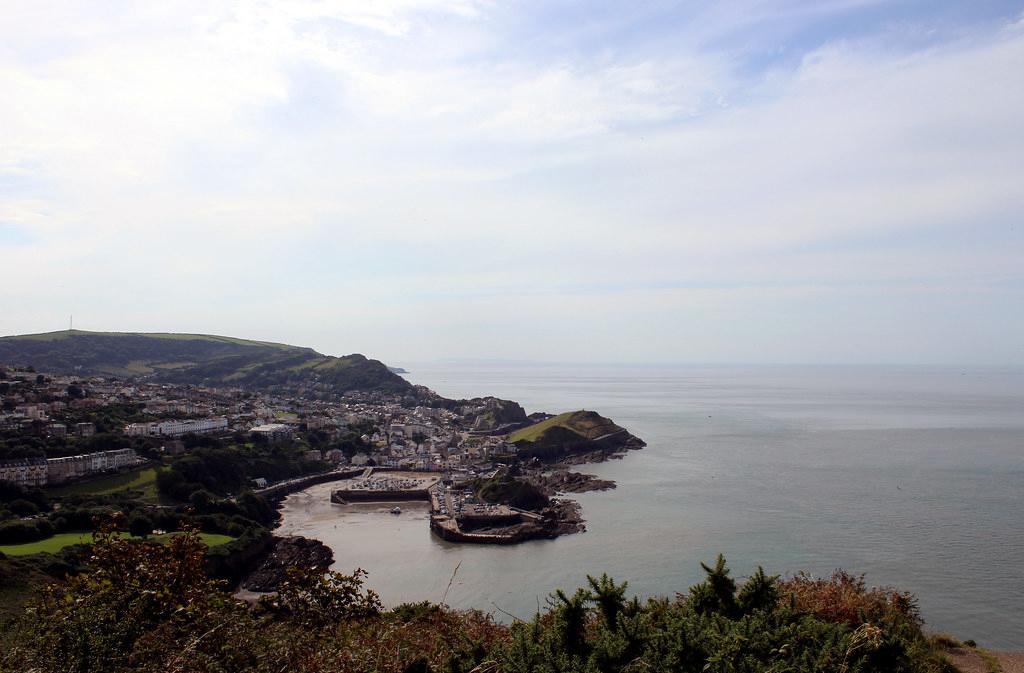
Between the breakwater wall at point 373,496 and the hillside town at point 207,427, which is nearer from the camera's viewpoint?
the hillside town at point 207,427

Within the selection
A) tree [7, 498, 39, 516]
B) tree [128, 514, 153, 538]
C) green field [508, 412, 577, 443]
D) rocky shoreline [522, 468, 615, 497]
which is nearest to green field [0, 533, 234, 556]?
tree [128, 514, 153, 538]

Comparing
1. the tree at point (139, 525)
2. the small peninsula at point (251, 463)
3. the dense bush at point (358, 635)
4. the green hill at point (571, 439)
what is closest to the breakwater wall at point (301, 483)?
the small peninsula at point (251, 463)

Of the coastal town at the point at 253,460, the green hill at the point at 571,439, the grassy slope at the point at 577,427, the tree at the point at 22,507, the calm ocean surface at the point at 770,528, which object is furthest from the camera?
the grassy slope at the point at 577,427

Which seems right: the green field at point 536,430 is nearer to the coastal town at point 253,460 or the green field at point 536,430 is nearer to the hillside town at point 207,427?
the coastal town at point 253,460

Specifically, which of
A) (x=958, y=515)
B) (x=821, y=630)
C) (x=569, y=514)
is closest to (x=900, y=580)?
(x=958, y=515)

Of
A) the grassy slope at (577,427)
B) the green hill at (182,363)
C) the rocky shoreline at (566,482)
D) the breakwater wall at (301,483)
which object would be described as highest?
the green hill at (182,363)

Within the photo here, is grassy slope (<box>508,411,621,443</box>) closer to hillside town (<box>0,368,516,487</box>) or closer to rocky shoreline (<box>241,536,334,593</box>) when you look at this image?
hillside town (<box>0,368,516,487</box>)

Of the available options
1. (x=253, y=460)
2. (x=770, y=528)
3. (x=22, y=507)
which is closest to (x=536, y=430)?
(x=253, y=460)
